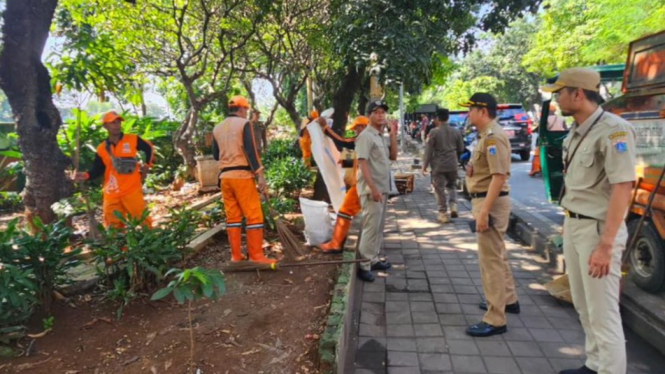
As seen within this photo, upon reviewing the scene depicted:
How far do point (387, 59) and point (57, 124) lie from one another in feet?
12.2

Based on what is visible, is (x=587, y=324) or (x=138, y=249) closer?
(x=587, y=324)

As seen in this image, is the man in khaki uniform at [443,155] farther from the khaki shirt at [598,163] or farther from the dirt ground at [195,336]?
the khaki shirt at [598,163]

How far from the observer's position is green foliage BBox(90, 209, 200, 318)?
10.8 feet

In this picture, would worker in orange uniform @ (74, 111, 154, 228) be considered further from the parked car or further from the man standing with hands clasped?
the parked car

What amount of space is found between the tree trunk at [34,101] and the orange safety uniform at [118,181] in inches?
22.5

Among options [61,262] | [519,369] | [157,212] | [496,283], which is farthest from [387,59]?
[157,212]

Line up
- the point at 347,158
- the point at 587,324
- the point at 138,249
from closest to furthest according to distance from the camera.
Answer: the point at 587,324, the point at 138,249, the point at 347,158

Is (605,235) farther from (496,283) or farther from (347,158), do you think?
(347,158)

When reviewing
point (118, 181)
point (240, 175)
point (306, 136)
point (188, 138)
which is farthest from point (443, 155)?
point (188, 138)

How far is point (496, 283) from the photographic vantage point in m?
3.29

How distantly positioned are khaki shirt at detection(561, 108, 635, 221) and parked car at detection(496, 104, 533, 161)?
11.5 m

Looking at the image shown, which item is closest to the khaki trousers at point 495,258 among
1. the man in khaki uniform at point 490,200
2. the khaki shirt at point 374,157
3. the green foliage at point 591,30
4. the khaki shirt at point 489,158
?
the man in khaki uniform at point 490,200

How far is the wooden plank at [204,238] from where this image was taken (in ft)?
15.2

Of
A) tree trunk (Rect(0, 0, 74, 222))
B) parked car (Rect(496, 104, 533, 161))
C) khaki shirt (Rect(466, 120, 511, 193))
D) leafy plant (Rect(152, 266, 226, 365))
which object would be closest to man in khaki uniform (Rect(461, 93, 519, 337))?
khaki shirt (Rect(466, 120, 511, 193))
